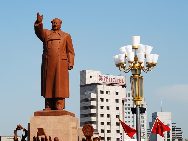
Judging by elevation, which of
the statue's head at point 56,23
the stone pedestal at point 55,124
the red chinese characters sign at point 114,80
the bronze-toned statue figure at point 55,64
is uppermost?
the red chinese characters sign at point 114,80

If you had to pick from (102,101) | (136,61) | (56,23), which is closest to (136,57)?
(136,61)

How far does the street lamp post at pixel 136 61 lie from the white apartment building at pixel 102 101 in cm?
6944

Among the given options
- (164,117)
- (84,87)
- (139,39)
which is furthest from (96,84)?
(139,39)

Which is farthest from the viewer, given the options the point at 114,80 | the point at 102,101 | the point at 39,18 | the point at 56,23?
the point at 114,80

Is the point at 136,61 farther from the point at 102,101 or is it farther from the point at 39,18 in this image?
the point at 102,101

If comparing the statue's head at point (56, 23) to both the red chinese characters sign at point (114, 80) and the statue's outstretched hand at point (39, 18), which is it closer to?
the statue's outstretched hand at point (39, 18)

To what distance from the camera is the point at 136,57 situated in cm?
1650

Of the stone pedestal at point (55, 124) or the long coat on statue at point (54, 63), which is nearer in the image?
the stone pedestal at point (55, 124)

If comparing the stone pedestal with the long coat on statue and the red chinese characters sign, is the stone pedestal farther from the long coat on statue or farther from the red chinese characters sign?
the red chinese characters sign

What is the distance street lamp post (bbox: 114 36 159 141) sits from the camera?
1549cm

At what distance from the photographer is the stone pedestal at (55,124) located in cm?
1385

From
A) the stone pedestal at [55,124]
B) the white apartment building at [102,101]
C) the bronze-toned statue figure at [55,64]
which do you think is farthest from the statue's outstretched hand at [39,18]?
the white apartment building at [102,101]

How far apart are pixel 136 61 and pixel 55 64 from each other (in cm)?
310

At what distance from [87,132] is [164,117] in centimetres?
9218
